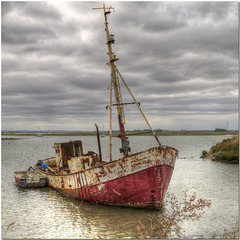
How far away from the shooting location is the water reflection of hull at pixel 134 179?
49.3ft

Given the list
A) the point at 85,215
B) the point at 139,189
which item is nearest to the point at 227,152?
the point at 139,189

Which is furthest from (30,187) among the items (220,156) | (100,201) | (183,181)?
(220,156)

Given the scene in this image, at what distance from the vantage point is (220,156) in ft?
128

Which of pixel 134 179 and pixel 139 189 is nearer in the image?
pixel 134 179

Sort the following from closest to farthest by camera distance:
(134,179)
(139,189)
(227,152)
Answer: (134,179), (139,189), (227,152)

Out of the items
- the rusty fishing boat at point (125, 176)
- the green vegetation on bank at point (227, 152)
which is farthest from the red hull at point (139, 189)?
the green vegetation on bank at point (227, 152)

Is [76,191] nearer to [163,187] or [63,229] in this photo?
[63,229]

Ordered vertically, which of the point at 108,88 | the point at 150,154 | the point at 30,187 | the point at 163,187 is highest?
the point at 108,88

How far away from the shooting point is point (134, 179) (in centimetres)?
1527

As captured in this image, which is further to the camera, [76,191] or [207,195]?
[207,195]

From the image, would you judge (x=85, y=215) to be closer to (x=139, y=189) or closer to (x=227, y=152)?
(x=139, y=189)

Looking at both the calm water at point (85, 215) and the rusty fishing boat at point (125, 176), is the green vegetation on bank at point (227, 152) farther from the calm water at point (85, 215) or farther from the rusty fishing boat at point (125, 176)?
the rusty fishing boat at point (125, 176)

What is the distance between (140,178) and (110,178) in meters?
1.93

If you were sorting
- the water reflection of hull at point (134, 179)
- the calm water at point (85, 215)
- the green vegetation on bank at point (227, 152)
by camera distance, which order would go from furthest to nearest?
the green vegetation on bank at point (227, 152), the water reflection of hull at point (134, 179), the calm water at point (85, 215)
